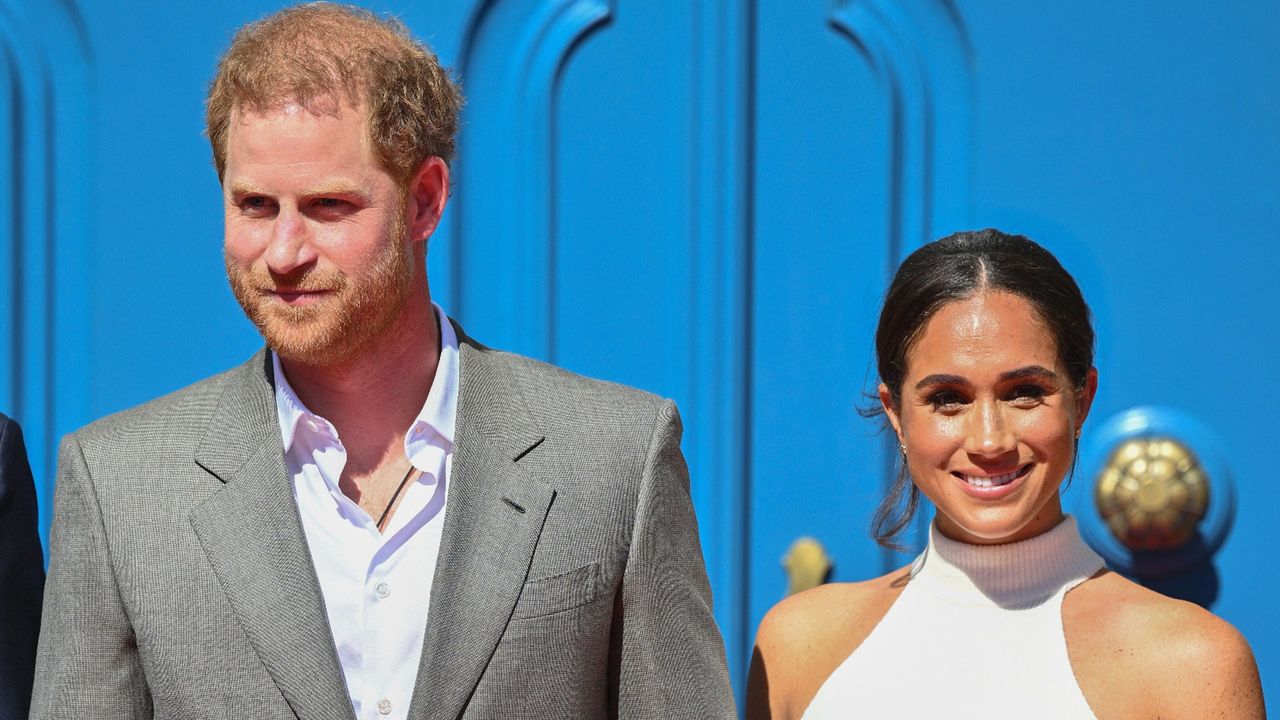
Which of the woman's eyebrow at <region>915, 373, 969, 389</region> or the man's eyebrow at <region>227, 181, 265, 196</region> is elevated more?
the man's eyebrow at <region>227, 181, 265, 196</region>

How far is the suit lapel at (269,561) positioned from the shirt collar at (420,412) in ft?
0.07

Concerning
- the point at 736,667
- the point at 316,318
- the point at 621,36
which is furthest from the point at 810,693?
the point at 621,36

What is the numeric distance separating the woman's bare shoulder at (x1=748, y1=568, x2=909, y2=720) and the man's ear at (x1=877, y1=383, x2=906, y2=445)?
0.24m

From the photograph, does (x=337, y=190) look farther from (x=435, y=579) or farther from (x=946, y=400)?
(x=946, y=400)

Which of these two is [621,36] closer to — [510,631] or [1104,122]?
[1104,122]

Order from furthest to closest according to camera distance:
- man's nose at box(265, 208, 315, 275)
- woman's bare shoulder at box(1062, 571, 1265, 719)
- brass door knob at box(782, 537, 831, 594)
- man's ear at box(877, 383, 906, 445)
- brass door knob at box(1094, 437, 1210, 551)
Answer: brass door knob at box(782, 537, 831, 594) → brass door knob at box(1094, 437, 1210, 551) → man's ear at box(877, 383, 906, 445) → woman's bare shoulder at box(1062, 571, 1265, 719) → man's nose at box(265, 208, 315, 275)

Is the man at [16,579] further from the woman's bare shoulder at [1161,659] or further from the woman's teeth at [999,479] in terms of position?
the woman's bare shoulder at [1161,659]

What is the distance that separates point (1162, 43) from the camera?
2348mm

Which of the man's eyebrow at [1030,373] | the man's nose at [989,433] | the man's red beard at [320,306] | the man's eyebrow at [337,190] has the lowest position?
the man's nose at [989,433]

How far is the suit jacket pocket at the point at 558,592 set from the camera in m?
1.91

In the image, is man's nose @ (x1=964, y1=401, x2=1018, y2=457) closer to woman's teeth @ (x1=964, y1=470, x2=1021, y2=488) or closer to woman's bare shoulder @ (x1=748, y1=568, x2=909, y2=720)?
woman's teeth @ (x1=964, y1=470, x2=1021, y2=488)

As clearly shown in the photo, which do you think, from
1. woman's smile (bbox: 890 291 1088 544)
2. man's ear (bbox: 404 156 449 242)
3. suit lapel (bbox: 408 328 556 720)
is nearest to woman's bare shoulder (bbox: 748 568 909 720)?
woman's smile (bbox: 890 291 1088 544)

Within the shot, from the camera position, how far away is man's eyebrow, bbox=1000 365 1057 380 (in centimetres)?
203

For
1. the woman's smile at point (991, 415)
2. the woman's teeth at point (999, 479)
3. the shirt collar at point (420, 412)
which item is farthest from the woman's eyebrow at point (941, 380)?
the shirt collar at point (420, 412)
